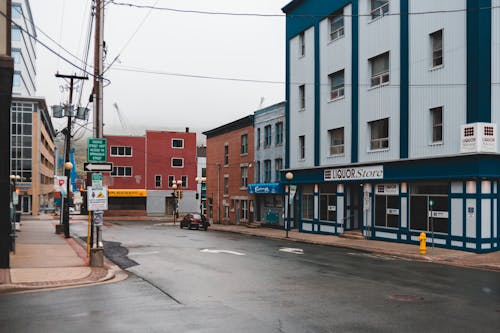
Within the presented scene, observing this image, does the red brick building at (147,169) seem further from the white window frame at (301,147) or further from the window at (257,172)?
the white window frame at (301,147)

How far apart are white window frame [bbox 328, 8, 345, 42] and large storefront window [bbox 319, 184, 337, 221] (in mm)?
10052

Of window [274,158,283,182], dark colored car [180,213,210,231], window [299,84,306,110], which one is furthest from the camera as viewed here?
dark colored car [180,213,210,231]

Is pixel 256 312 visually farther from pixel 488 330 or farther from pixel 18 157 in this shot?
pixel 18 157

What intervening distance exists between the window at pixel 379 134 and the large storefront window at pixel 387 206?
242 cm

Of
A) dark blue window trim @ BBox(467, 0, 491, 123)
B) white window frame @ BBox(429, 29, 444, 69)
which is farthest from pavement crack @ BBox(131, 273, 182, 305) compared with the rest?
white window frame @ BBox(429, 29, 444, 69)

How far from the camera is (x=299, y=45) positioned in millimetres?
39469

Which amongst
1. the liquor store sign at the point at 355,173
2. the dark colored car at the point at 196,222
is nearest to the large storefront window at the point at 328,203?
the liquor store sign at the point at 355,173

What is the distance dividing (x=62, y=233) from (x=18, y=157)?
3957 centimetres

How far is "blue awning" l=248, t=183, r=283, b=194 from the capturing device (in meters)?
42.1

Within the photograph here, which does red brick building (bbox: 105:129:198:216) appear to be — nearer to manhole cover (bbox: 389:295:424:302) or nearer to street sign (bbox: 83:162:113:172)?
street sign (bbox: 83:162:113:172)

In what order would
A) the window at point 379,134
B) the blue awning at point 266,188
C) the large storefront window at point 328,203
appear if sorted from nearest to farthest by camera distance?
the window at point 379,134
the large storefront window at point 328,203
the blue awning at point 266,188

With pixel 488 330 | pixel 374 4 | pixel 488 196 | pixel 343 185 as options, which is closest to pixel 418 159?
pixel 488 196

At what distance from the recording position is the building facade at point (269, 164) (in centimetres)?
4294

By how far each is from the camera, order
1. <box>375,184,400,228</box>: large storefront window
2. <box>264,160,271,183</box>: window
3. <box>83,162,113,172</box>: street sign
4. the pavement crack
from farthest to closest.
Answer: <box>264,160,271,183</box>: window
<box>375,184,400,228</box>: large storefront window
<box>83,162,113,172</box>: street sign
the pavement crack
